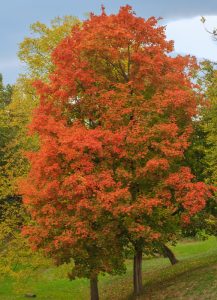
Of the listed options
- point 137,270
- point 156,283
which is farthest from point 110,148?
point 156,283

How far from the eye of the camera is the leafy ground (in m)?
21.3

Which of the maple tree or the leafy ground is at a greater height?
the maple tree

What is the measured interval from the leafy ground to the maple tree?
8.87ft

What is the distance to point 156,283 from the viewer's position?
2614cm

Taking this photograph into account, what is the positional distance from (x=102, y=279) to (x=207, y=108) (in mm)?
21108

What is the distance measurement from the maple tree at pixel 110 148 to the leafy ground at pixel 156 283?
106 inches

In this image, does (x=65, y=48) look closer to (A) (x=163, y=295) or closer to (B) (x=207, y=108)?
(B) (x=207, y=108)

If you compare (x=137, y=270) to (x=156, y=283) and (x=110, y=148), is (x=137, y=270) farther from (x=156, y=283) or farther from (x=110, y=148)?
(x=110, y=148)

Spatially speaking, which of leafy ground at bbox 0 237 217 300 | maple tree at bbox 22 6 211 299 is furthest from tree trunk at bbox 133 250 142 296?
maple tree at bbox 22 6 211 299

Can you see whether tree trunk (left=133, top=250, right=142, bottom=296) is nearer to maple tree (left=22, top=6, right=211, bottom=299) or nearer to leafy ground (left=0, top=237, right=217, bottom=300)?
leafy ground (left=0, top=237, right=217, bottom=300)

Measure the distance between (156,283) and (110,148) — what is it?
10785mm

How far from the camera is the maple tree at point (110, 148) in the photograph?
19.0 metres

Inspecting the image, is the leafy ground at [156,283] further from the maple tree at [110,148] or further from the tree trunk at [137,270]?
the maple tree at [110,148]

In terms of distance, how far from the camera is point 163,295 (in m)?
21.9
